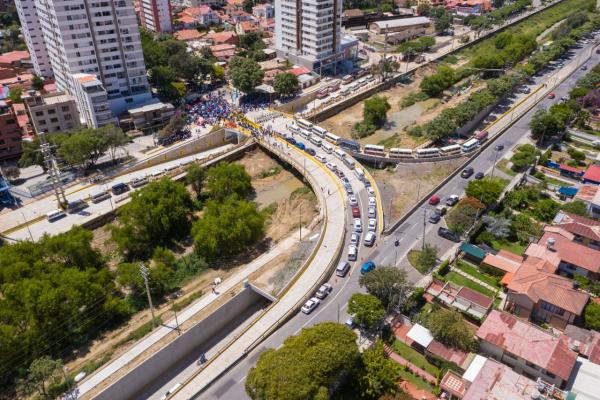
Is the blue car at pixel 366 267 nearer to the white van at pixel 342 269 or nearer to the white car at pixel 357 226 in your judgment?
the white van at pixel 342 269

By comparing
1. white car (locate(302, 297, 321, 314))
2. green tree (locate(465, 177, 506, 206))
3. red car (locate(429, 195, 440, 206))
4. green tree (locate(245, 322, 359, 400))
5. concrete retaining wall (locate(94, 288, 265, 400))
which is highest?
green tree (locate(245, 322, 359, 400))

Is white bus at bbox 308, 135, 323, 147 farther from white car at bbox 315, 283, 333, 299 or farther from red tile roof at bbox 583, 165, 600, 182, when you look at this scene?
red tile roof at bbox 583, 165, 600, 182

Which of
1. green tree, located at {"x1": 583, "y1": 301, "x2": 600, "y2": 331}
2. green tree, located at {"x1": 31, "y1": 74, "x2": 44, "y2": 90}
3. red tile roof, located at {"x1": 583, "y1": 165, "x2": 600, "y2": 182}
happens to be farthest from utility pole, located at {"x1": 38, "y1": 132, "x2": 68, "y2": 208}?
red tile roof, located at {"x1": 583, "y1": 165, "x2": 600, "y2": 182}

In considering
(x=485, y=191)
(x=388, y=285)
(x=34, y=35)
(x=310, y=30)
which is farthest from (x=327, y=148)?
(x=34, y=35)

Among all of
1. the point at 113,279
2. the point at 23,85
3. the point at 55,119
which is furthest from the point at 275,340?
the point at 23,85

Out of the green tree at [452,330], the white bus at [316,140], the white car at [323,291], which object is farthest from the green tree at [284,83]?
the green tree at [452,330]
